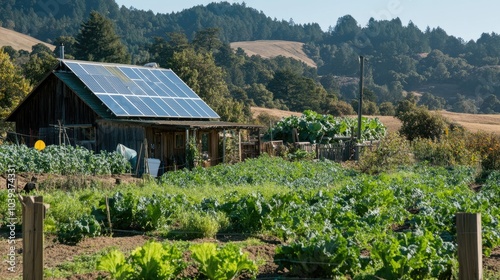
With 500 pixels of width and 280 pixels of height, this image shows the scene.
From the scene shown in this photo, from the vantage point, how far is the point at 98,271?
9.16m

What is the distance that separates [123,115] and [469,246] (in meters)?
26.6

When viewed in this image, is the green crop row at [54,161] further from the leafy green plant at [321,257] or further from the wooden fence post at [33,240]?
the wooden fence post at [33,240]

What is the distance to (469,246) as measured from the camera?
6340 mm

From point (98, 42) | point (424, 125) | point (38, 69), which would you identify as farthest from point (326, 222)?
point (98, 42)

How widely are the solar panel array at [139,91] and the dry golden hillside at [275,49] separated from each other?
385 ft

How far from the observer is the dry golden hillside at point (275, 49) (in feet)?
521

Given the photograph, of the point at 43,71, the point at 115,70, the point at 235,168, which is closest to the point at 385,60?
the point at 43,71

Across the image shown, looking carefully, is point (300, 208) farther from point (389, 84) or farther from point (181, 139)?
point (389, 84)

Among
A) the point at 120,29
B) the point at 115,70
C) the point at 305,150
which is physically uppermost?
the point at 120,29

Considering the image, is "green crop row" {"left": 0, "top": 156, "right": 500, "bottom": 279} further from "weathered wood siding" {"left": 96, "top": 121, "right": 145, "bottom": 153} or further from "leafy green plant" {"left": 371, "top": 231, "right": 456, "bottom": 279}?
"weathered wood siding" {"left": 96, "top": 121, "right": 145, "bottom": 153}

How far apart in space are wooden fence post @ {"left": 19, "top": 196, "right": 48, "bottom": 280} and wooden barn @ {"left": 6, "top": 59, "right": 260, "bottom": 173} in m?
23.2

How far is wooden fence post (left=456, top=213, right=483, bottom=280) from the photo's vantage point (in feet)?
20.7

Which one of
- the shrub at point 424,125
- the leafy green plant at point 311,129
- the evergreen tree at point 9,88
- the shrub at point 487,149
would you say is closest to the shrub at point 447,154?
the shrub at point 487,149

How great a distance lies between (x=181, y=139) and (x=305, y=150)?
723 centimetres
